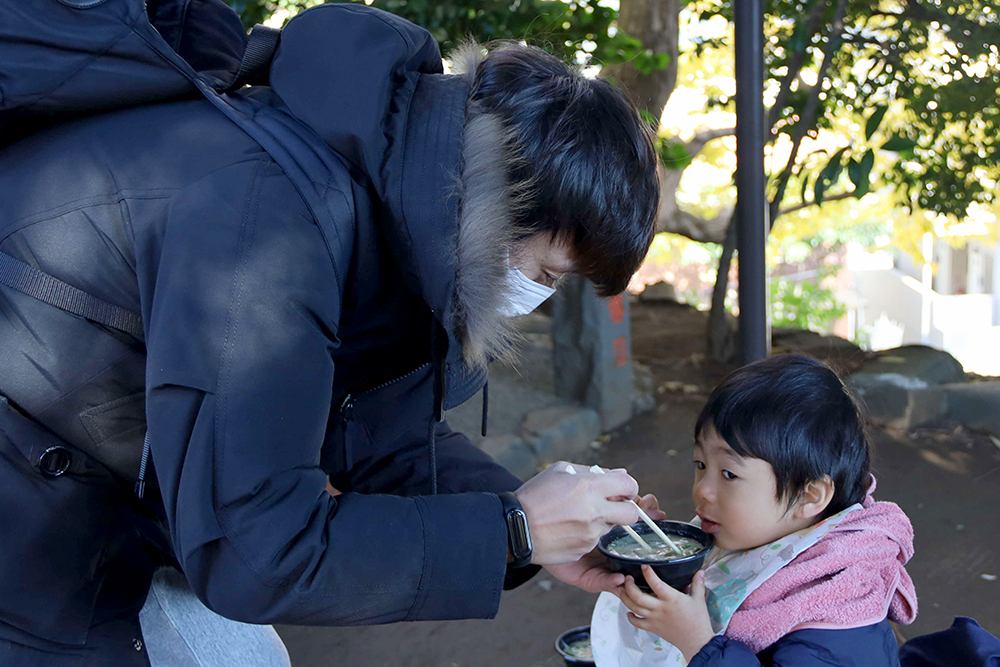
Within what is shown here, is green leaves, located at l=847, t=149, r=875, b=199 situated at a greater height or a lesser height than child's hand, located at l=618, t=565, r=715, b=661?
greater

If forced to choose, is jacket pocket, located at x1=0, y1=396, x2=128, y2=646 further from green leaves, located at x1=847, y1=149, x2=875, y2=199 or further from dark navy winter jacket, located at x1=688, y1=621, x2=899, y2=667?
green leaves, located at x1=847, y1=149, x2=875, y2=199

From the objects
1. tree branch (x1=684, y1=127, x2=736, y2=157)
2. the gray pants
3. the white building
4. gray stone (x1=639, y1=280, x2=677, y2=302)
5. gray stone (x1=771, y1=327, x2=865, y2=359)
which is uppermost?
tree branch (x1=684, y1=127, x2=736, y2=157)

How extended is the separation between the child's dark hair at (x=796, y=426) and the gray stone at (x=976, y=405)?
3469mm

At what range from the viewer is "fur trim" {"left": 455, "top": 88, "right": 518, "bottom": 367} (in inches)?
50.2

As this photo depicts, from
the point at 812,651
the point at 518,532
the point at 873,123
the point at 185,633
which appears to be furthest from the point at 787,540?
the point at 873,123

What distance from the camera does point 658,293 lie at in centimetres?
842

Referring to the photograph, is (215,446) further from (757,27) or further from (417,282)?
(757,27)

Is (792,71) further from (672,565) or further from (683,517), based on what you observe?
(672,565)

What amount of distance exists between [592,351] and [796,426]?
3207mm

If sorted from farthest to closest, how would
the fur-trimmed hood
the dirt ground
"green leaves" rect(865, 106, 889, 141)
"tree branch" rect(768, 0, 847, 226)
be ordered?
"tree branch" rect(768, 0, 847, 226), "green leaves" rect(865, 106, 889, 141), the dirt ground, the fur-trimmed hood

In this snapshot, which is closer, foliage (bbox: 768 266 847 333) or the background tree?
the background tree

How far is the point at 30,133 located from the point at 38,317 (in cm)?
30

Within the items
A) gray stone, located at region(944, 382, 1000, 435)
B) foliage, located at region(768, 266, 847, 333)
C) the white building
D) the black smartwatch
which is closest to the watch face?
the black smartwatch

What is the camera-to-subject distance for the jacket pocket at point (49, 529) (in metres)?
1.27
